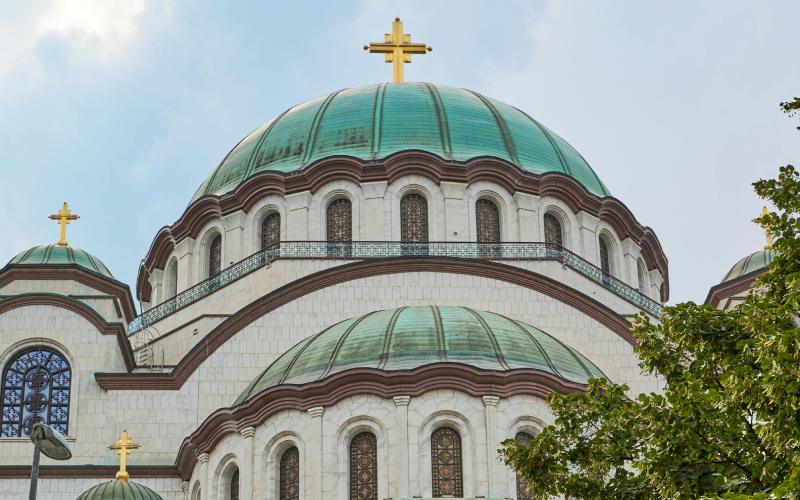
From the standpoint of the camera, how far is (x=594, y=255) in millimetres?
40719

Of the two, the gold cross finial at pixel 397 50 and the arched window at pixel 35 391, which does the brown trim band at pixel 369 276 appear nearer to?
the arched window at pixel 35 391

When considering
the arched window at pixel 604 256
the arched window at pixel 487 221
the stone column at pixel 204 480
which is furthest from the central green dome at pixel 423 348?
the arched window at pixel 604 256

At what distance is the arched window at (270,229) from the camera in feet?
131

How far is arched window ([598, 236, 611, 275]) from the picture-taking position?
41394 mm

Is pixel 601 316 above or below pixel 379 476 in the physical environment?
above

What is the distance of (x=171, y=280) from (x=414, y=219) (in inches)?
281

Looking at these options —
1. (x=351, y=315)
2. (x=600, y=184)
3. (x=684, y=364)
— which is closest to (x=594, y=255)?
(x=600, y=184)

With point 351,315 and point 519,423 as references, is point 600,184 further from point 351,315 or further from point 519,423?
point 519,423

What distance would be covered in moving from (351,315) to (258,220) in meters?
5.02

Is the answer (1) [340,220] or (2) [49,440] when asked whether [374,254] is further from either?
(2) [49,440]

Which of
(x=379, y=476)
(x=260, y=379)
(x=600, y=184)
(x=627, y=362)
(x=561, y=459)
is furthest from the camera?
(x=600, y=184)

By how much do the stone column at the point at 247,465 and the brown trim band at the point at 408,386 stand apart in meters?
0.32

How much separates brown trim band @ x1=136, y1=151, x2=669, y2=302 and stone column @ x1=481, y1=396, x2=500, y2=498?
35.3 ft

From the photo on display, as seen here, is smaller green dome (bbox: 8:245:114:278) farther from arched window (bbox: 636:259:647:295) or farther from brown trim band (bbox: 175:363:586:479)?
arched window (bbox: 636:259:647:295)
